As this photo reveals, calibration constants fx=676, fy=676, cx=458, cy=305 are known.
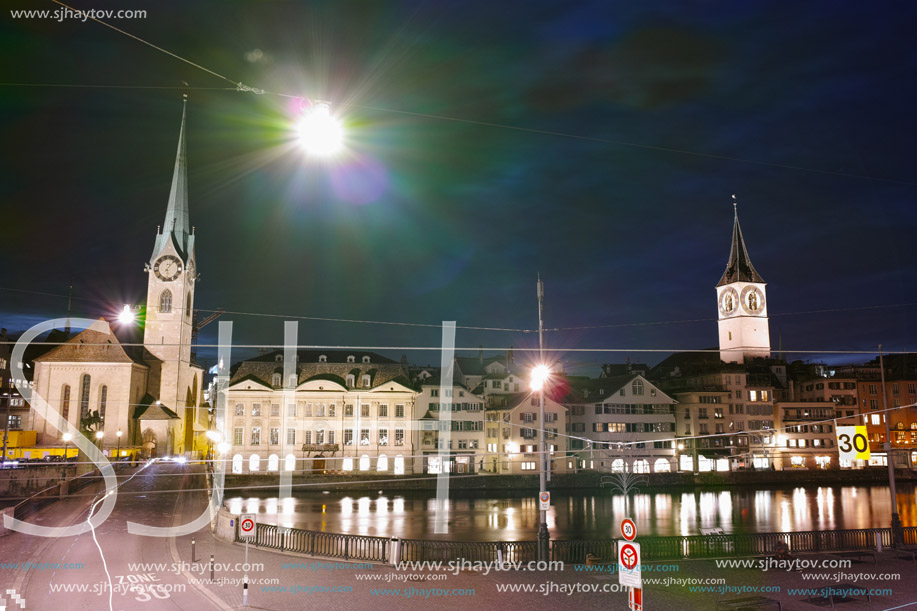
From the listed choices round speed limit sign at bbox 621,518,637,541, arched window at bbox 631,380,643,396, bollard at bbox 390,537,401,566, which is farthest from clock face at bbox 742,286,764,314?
round speed limit sign at bbox 621,518,637,541

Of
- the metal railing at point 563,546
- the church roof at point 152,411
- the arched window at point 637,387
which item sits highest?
the arched window at point 637,387

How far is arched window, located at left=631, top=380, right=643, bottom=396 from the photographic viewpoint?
7781cm

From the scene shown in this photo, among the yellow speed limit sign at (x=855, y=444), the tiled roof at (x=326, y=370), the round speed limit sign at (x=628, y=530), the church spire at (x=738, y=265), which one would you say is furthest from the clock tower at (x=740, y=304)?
the round speed limit sign at (x=628, y=530)

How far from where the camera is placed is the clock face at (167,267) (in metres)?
84.9

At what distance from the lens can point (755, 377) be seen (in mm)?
89125

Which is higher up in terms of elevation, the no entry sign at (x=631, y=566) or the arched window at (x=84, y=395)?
the arched window at (x=84, y=395)

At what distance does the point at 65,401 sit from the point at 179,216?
2718cm

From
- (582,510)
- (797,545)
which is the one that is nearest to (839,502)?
(582,510)

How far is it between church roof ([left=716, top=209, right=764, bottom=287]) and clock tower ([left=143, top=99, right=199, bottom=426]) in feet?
312

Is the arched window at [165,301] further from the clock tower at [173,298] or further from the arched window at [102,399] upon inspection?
the arched window at [102,399]

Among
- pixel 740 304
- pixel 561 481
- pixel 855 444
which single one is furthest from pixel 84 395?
pixel 740 304

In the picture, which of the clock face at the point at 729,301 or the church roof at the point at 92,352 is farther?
the clock face at the point at 729,301

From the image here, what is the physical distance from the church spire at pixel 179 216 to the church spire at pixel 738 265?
313 ft

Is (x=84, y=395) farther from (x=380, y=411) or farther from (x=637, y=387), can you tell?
(x=637, y=387)
